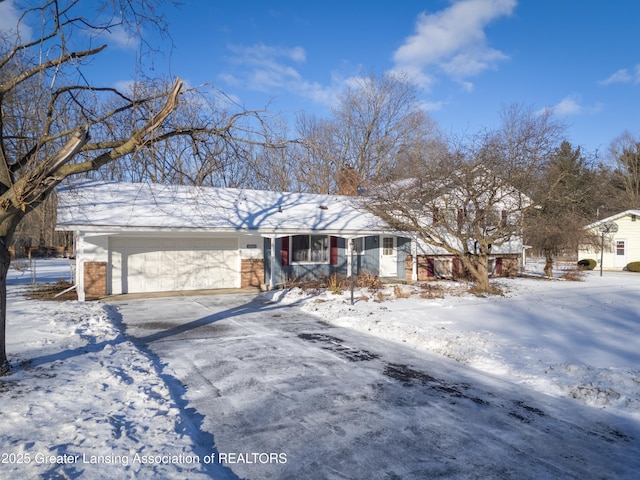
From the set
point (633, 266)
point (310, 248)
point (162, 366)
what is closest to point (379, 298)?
point (310, 248)

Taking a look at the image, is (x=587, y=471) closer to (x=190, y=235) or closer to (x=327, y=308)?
(x=327, y=308)

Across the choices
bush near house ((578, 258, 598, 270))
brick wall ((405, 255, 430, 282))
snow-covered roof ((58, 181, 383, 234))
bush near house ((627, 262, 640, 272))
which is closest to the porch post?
snow-covered roof ((58, 181, 383, 234))

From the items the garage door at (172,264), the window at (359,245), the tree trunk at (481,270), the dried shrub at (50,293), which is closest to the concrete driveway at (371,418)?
the dried shrub at (50,293)

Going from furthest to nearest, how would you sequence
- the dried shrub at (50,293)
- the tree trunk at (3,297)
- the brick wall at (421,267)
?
the brick wall at (421,267) < the dried shrub at (50,293) < the tree trunk at (3,297)

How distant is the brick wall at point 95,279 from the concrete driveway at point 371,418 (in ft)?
24.8

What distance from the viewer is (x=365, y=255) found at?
2044 centimetres

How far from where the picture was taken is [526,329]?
9.69 metres

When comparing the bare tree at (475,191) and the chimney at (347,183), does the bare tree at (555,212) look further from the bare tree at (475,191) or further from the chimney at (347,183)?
the chimney at (347,183)

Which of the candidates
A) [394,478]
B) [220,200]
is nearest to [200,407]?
[394,478]

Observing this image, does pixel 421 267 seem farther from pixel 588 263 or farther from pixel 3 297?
pixel 3 297

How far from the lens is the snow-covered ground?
393 cm

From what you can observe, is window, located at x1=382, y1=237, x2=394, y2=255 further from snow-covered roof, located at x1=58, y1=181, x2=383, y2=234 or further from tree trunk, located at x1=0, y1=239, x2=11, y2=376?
tree trunk, located at x1=0, y1=239, x2=11, y2=376

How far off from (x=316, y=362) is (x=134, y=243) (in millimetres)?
11049

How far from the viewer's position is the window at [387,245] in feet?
69.0
